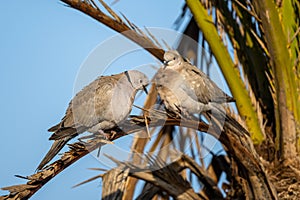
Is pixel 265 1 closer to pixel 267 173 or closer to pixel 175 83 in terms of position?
pixel 175 83

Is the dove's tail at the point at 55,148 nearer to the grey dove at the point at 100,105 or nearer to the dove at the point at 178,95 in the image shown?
the grey dove at the point at 100,105

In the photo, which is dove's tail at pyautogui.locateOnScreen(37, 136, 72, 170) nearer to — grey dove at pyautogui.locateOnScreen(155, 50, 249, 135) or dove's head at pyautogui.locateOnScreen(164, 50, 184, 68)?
grey dove at pyautogui.locateOnScreen(155, 50, 249, 135)

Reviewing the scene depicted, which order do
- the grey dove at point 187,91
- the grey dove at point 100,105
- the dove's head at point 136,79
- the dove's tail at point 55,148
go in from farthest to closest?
1. the grey dove at point 187,91
2. the dove's head at point 136,79
3. the grey dove at point 100,105
4. the dove's tail at point 55,148

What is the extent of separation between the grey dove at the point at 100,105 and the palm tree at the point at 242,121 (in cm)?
20

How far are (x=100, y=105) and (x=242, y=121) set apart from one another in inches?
61.3

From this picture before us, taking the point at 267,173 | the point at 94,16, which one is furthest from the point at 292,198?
the point at 94,16

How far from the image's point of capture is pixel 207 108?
571cm

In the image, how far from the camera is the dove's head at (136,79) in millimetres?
5168

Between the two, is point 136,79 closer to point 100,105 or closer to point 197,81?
point 100,105

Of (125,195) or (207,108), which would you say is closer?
(207,108)

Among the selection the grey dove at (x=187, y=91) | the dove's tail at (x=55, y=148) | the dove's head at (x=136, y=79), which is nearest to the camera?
the dove's tail at (x=55, y=148)

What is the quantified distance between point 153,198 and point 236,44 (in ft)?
5.78

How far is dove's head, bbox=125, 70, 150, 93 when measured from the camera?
5168 millimetres

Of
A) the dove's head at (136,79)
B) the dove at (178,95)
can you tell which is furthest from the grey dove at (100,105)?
→ the dove at (178,95)
